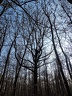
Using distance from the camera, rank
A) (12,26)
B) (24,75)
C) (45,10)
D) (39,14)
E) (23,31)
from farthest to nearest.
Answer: (24,75), (12,26), (23,31), (39,14), (45,10)

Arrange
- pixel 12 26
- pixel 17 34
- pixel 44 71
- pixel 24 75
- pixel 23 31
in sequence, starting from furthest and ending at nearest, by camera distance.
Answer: pixel 24 75 < pixel 44 71 < pixel 17 34 < pixel 12 26 < pixel 23 31

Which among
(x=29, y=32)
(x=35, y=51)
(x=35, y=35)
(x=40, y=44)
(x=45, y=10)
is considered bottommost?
(x=35, y=51)

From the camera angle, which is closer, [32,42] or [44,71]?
[32,42]

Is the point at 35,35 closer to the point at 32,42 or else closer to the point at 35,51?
the point at 32,42

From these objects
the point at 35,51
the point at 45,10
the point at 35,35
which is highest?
the point at 45,10

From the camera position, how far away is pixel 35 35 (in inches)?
403

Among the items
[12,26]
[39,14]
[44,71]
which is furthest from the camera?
[44,71]

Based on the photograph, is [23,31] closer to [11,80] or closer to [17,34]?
[17,34]

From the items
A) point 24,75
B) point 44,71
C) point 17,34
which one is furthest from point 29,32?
point 24,75

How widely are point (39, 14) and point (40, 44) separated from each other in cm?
293

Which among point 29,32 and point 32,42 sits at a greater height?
point 29,32

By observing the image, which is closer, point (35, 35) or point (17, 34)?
point (35, 35)

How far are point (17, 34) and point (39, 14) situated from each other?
4785mm

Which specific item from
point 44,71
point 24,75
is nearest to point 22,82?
point 24,75
